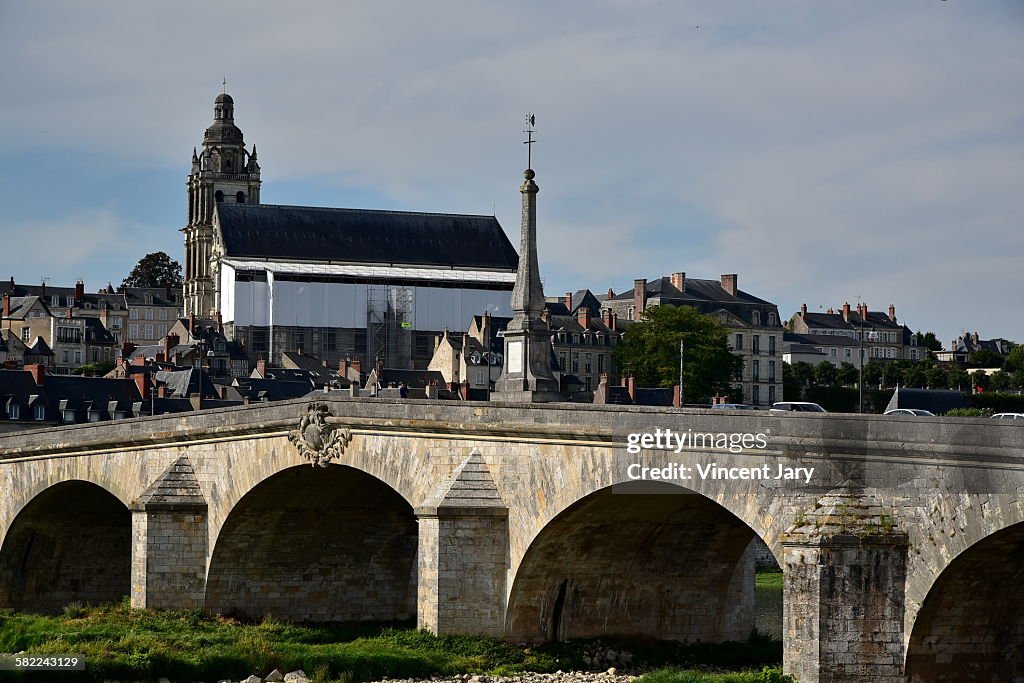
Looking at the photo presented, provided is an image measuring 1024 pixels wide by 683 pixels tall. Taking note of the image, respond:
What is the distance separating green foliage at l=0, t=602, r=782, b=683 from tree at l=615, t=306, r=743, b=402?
4964 cm

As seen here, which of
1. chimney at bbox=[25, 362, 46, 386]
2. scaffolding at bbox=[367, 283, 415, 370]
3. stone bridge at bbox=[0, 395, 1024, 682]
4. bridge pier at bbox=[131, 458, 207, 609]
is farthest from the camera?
scaffolding at bbox=[367, 283, 415, 370]

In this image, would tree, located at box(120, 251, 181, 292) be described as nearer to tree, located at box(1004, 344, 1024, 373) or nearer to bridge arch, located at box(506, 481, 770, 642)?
tree, located at box(1004, 344, 1024, 373)

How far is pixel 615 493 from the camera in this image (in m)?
27.6

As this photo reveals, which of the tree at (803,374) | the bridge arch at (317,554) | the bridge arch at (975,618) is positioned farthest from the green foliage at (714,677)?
the tree at (803,374)

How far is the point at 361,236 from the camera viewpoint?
111m

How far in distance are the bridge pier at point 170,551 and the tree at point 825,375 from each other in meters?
78.2

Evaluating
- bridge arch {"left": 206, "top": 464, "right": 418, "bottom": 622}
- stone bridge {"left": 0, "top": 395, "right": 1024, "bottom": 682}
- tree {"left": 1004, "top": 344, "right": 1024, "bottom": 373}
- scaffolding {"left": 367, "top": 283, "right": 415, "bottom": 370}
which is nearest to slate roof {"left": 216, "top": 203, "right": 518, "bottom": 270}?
scaffolding {"left": 367, "top": 283, "right": 415, "bottom": 370}

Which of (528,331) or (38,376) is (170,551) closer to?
(528,331)

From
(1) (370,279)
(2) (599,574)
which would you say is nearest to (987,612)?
(2) (599,574)

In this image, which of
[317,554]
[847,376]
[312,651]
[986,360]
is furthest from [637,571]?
[986,360]

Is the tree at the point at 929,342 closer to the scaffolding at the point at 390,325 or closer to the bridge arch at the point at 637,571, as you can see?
the scaffolding at the point at 390,325

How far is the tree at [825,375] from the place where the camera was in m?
112

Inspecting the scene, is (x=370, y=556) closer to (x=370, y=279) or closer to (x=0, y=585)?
(x=0, y=585)

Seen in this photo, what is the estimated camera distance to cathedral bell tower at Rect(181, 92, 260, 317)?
140m
